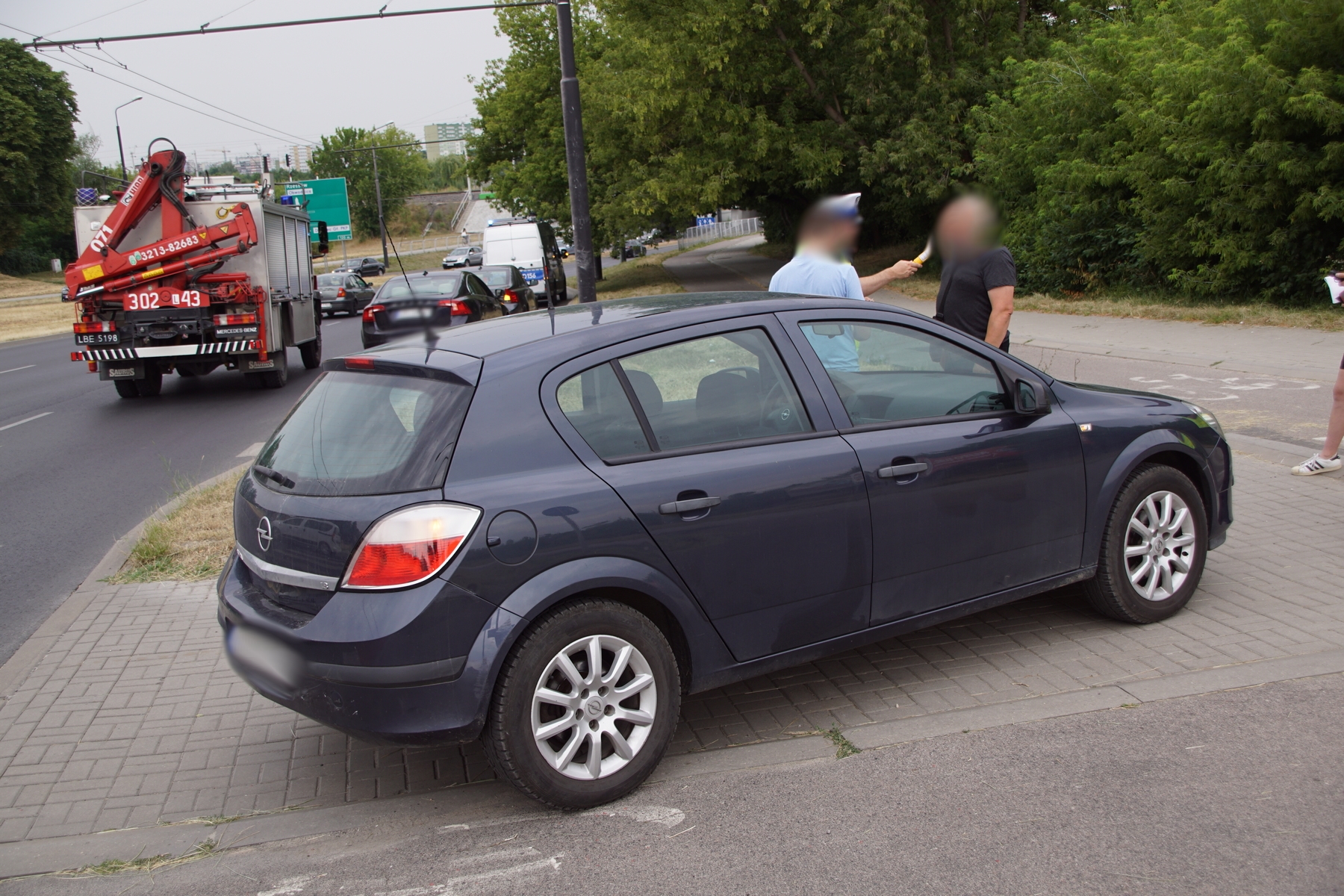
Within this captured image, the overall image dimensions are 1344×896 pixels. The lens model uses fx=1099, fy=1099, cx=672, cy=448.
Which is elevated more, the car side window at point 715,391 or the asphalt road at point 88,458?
the car side window at point 715,391

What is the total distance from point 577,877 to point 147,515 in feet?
21.2

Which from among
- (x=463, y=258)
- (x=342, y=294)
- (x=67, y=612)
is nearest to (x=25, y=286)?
(x=463, y=258)

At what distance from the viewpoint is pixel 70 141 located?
67812 millimetres

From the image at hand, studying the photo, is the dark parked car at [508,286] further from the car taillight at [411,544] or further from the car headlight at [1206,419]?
the car taillight at [411,544]

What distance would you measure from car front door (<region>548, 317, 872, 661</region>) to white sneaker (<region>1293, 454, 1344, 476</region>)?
490cm

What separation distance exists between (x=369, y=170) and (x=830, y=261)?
75.5 m

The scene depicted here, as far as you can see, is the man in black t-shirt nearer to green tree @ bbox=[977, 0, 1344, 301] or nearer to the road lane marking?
green tree @ bbox=[977, 0, 1344, 301]

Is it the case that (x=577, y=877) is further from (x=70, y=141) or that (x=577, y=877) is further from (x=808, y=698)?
(x=70, y=141)

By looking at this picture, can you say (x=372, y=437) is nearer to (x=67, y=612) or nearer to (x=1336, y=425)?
(x=67, y=612)

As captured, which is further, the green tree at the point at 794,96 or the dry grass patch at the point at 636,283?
the dry grass patch at the point at 636,283

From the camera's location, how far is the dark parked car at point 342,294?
35938 millimetres

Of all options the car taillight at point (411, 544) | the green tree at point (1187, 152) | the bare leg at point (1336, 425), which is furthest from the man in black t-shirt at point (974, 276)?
the green tree at point (1187, 152)

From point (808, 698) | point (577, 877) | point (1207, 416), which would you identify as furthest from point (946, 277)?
point (577, 877)

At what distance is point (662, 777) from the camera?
3799 millimetres
